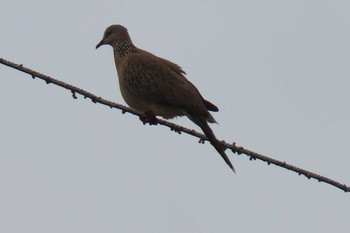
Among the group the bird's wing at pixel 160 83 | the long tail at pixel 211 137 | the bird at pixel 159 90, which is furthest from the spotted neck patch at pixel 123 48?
the long tail at pixel 211 137

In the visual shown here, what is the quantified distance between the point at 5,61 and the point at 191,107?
2.39m

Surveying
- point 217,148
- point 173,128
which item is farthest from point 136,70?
point 173,128

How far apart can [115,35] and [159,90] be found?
5.29 feet

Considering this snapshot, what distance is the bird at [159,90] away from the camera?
6754mm

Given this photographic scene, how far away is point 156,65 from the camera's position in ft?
24.7

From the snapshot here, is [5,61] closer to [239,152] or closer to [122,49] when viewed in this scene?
[239,152]

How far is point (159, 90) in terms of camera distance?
7.12 meters

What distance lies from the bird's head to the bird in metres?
0.38

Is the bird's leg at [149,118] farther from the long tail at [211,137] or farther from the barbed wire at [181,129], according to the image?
the barbed wire at [181,129]

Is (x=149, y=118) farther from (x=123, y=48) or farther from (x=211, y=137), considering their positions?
(x=123, y=48)

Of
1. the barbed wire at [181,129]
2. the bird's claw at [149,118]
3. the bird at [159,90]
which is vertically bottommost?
the barbed wire at [181,129]

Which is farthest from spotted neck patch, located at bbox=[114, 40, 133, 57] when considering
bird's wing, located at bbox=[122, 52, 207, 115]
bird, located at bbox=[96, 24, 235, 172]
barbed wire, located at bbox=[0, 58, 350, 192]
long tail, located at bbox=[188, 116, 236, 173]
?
barbed wire, located at bbox=[0, 58, 350, 192]

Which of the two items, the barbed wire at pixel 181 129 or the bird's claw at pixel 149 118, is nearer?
the barbed wire at pixel 181 129

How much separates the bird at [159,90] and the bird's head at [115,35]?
0.38 metres
